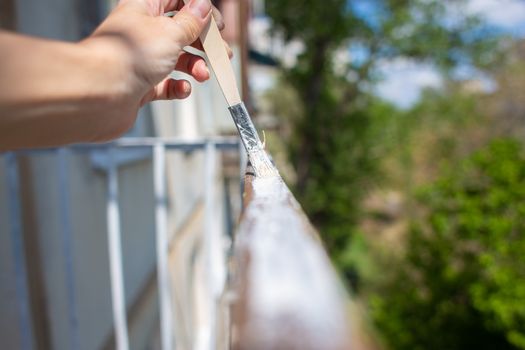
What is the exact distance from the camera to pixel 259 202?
1.87ft

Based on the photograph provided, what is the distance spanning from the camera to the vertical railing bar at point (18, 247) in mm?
1519

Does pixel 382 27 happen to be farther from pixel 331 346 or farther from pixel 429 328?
pixel 331 346

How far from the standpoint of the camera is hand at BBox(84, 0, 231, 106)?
69cm

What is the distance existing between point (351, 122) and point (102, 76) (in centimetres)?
1033

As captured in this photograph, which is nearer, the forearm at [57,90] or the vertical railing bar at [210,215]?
the forearm at [57,90]

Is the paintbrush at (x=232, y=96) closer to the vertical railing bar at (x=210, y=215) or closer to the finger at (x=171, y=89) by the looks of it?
the finger at (x=171, y=89)

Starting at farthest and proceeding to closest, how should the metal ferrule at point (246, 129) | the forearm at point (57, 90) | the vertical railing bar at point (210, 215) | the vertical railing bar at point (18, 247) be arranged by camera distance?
the vertical railing bar at point (210, 215) < the vertical railing bar at point (18, 247) < the metal ferrule at point (246, 129) < the forearm at point (57, 90)

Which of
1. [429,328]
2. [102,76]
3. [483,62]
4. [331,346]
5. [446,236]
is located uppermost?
[483,62]

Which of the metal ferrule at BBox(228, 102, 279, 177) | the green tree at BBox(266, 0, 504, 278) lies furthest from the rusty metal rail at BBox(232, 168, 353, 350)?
the green tree at BBox(266, 0, 504, 278)

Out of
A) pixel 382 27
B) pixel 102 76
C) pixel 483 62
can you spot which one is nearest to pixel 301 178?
pixel 382 27

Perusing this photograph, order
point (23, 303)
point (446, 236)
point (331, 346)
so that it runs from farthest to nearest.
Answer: point (446, 236)
point (23, 303)
point (331, 346)

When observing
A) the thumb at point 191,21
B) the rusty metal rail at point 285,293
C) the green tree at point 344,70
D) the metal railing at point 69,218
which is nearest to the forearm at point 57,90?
the thumb at point 191,21

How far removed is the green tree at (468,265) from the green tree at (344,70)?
426 cm

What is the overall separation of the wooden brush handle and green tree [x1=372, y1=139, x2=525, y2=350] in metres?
4.37
